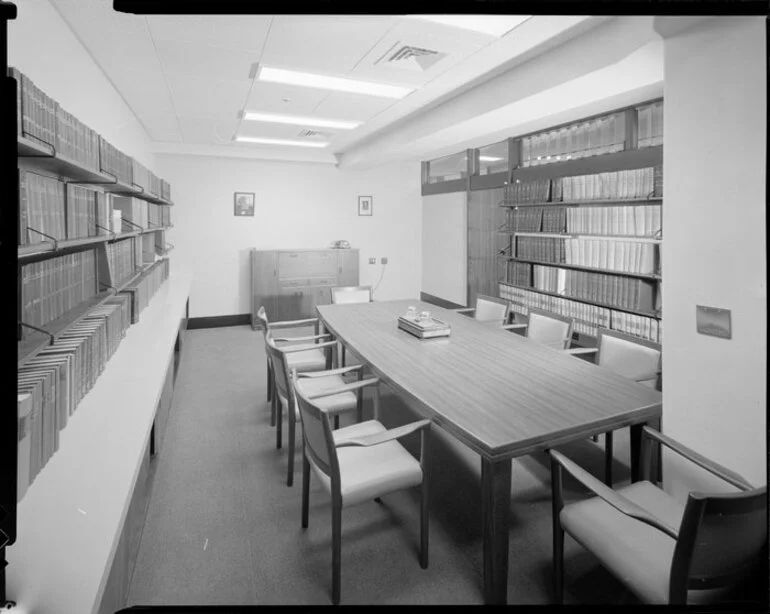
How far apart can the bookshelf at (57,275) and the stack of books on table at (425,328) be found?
1.86 meters

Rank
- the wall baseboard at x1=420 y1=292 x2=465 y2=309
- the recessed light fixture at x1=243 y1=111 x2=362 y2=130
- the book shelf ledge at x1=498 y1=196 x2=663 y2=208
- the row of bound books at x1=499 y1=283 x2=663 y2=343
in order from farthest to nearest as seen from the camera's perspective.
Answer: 1. the wall baseboard at x1=420 y1=292 x2=465 y2=309
2. the recessed light fixture at x1=243 y1=111 x2=362 y2=130
3. the row of bound books at x1=499 y1=283 x2=663 y2=343
4. the book shelf ledge at x1=498 y1=196 x2=663 y2=208

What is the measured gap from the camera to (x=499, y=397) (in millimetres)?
2166

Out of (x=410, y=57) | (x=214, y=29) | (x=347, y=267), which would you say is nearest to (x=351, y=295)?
(x=347, y=267)

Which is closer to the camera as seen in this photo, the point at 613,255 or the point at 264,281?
the point at 613,255

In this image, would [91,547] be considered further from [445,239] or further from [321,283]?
[445,239]

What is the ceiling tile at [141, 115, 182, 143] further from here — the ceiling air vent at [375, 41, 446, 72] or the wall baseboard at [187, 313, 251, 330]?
the ceiling air vent at [375, 41, 446, 72]

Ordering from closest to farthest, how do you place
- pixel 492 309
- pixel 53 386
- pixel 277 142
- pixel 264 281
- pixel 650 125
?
pixel 53 386 < pixel 650 125 < pixel 492 309 < pixel 277 142 < pixel 264 281

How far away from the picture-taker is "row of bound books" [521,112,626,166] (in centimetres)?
442

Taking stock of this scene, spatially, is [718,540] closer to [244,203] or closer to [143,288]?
[143,288]

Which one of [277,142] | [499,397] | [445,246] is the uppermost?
[277,142]

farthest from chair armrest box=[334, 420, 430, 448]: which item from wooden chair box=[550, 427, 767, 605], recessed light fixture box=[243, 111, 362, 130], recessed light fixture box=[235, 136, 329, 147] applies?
recessed light fixture box=[235, 136, 329, 147]

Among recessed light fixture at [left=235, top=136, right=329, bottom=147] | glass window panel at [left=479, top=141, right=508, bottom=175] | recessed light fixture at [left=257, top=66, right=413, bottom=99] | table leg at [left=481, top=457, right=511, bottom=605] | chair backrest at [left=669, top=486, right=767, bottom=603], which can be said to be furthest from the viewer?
recessed light fixture at [left=235, top=136, right=329, bottom=147]

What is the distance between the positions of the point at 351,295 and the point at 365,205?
123 inches

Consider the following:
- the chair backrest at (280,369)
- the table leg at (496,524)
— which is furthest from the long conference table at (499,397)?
the chair backrest at (280,369)
